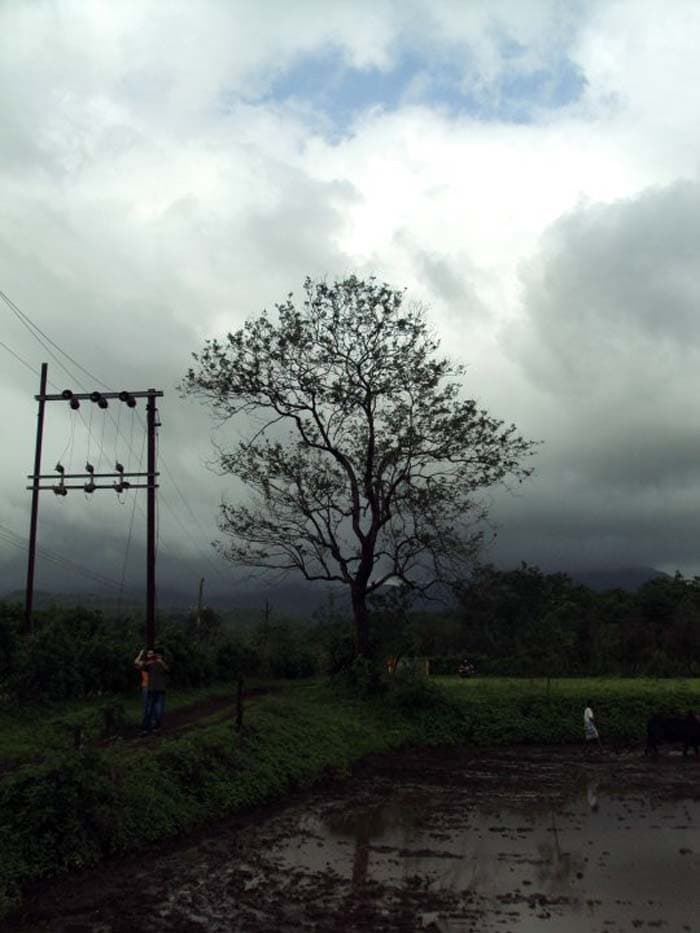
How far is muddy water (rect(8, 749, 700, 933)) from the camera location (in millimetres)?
10086

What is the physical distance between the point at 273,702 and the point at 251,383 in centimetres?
1057

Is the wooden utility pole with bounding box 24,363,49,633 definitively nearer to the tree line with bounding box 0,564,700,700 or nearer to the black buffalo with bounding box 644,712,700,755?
the tree line with bounding box 0,564,700,700

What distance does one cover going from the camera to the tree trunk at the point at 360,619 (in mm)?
29172

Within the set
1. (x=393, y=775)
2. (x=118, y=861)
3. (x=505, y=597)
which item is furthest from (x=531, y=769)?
(x=505, y=597)

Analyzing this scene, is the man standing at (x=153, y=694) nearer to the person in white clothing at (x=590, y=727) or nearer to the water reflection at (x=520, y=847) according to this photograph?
the water reflection at (x=520, y=847)

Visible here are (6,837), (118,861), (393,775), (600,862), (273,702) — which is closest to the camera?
(6,837)

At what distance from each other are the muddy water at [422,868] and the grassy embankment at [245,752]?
546mm

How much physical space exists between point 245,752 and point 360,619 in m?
12.2

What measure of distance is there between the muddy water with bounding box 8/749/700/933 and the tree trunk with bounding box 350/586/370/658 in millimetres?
9642

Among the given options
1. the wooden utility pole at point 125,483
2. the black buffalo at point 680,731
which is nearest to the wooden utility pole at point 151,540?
the wooden utility pole at point 125,483

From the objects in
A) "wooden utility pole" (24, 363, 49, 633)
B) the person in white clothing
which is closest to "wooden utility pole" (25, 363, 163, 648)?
"wooden utility pole" (24, 363, 49, 633)

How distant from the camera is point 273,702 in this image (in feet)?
78.2

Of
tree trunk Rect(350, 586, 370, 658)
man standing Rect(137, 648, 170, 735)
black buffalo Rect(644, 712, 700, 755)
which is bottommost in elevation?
black buffalo Rect(644, 712, 700, 755)

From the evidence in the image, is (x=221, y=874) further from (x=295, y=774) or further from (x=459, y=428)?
(x=459, y=428)
